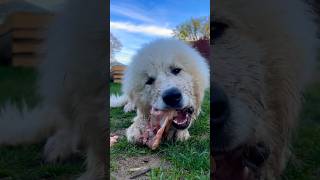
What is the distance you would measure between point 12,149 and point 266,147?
1.86m

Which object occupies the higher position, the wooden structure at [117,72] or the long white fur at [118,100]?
the wooden structure at [117,72]

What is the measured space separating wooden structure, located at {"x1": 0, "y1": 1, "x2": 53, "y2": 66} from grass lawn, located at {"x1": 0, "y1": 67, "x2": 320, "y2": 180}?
91mm

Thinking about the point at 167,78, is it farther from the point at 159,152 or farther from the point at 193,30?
the point at 159,152

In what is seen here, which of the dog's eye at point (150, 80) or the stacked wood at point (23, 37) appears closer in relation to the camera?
the dog's eye at point (150, 80)

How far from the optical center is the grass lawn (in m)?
3.39

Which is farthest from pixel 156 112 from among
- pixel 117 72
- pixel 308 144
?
pixel 308 144

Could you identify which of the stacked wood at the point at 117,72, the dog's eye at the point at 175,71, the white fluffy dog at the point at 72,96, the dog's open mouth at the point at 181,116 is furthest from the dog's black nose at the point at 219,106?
the white fluffy dog at the point at 72,96

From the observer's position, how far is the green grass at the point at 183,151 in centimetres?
338

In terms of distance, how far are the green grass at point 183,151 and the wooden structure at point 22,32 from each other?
663 mm

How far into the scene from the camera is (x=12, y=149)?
11.7 feet

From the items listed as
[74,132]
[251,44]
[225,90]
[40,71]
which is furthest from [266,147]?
[40,71]

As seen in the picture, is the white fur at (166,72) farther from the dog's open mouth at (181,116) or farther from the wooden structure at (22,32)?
the wooden structure at (22,32)

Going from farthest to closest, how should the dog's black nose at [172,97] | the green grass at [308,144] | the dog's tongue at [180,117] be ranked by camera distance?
the green grass at [308,144]
the dog's tongue at [180,117]
the dog's black nose at [172,97]

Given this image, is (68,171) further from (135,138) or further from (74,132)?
(135,138)
